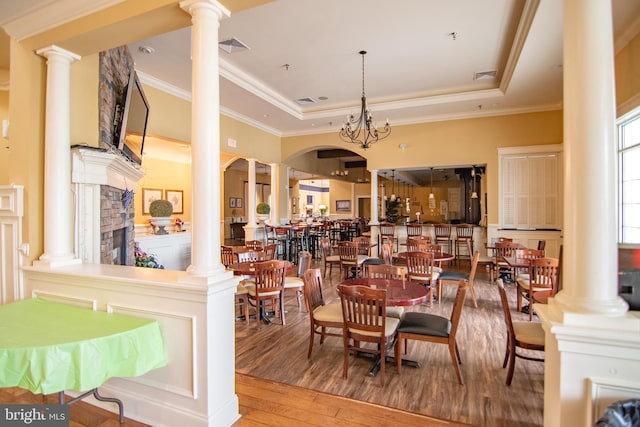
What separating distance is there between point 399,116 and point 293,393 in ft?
22.2

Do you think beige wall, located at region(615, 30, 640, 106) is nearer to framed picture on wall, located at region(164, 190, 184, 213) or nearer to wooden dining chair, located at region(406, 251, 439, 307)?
wooden dining chair, located at region(406, 251, 439, 307)

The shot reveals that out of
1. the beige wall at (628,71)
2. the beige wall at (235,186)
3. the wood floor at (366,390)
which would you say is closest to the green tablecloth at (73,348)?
the wood floor at (366,390)

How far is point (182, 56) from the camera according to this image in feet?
15.6

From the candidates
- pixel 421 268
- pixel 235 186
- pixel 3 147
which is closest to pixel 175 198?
pixel 235 186

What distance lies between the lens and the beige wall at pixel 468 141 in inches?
277

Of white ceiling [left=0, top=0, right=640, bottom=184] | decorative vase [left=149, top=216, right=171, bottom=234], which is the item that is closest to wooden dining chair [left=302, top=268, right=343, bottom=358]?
white ceiling [left=0, top=0, right=640, bottom=184]

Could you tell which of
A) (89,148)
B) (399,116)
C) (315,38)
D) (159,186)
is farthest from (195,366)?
(159,186)

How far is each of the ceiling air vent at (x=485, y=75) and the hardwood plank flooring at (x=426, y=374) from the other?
13.7 ft

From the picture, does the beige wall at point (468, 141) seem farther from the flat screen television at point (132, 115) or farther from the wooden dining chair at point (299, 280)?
the flat screen television at point (132, 115)

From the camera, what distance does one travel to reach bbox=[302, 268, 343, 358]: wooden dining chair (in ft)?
10.0

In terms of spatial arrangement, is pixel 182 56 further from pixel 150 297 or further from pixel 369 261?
pixel 369 261

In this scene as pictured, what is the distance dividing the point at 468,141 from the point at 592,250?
6.75 m

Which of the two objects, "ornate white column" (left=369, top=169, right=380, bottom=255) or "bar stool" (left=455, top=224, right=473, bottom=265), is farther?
"ornate white column" (left=369, top=169, right=380, bottom=255)

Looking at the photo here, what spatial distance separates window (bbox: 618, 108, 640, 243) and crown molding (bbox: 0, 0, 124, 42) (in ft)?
18.7
